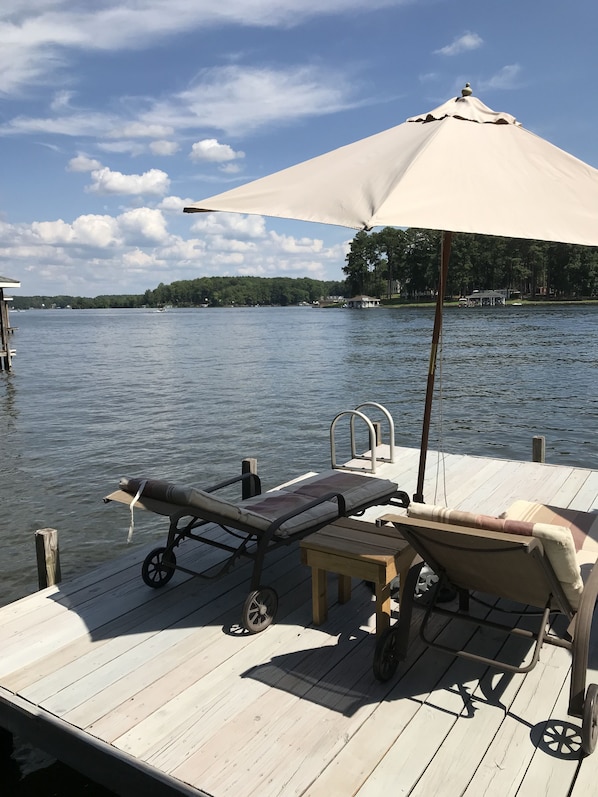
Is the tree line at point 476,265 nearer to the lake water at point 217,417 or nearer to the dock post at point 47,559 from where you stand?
the lake water at point 217,417

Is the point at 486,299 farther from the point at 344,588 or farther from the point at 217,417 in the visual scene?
the point at 344,588

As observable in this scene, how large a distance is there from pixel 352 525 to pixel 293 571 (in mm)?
879

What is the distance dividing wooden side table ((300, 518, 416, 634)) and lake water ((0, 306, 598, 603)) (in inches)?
194

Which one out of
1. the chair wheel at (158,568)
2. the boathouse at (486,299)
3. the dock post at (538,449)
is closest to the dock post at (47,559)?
the chair wheel at (158,568)

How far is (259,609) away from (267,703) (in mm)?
809

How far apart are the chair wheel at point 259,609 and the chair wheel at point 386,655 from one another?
0.93 metres

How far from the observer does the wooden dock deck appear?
285cm

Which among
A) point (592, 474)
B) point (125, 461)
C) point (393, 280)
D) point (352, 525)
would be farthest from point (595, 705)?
point (393, 280)

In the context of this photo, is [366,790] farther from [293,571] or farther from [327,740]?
[293,571]

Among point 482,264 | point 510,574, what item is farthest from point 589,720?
point 482,264

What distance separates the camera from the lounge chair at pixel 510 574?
2902mm

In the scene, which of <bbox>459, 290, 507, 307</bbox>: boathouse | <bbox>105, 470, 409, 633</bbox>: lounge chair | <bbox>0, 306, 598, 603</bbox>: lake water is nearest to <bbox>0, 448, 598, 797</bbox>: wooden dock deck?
<bbox>105, 470, 409, 633</bbox>: lounge chair

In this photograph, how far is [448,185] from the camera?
11.3 ft

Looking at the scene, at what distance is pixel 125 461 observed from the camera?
13.7 m
